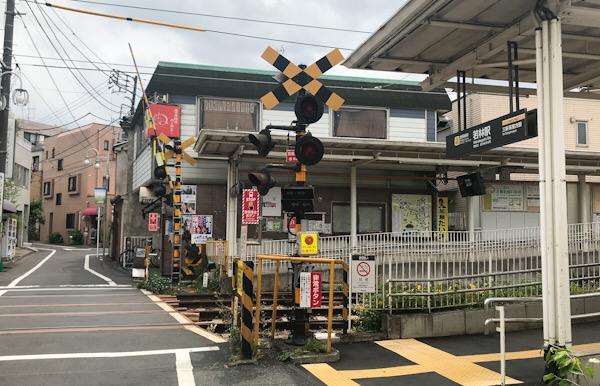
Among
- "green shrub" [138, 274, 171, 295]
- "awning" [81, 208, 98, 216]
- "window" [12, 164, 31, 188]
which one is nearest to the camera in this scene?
"green shrub" [138, 274, 171, 295]

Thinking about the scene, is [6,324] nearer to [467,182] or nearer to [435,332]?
[435,332]

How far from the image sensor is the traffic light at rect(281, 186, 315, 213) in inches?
290

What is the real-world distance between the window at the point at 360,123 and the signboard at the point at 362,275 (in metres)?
13.6

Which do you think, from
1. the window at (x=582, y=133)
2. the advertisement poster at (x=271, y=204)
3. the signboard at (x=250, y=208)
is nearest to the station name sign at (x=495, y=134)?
the signboard at (x=250, y=208)

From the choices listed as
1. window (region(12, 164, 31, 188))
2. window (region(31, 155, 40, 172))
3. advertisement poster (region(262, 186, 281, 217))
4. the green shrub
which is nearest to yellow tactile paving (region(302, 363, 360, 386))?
the green shrub

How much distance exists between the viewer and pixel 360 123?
2153 cm

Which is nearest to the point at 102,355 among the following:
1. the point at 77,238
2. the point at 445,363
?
the point at 445,363

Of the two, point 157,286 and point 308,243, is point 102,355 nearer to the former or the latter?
point 308,243

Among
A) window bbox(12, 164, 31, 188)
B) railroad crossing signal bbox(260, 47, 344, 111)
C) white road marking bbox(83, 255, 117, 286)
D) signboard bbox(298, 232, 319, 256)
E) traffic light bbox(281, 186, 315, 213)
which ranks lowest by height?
white road marking bbox(83, 255, 117, 286)

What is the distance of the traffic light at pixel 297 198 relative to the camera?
7.36 m

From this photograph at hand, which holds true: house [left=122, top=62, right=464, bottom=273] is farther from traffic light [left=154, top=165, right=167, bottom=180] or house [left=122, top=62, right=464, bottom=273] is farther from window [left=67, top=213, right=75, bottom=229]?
window [left=67, top=213, right=75, bottom=229]

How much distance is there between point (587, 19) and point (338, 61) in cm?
326

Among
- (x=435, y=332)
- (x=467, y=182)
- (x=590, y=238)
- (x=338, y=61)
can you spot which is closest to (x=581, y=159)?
(x=590, y=238)

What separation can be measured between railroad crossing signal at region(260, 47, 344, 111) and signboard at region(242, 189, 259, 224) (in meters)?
7.54
